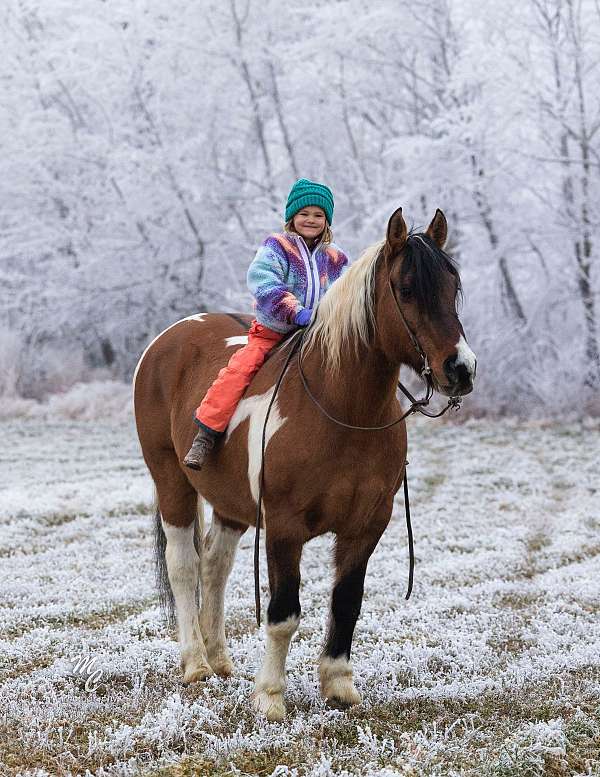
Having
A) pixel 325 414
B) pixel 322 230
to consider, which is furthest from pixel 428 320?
pixel 322 230

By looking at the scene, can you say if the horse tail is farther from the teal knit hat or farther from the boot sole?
the teal knit hat

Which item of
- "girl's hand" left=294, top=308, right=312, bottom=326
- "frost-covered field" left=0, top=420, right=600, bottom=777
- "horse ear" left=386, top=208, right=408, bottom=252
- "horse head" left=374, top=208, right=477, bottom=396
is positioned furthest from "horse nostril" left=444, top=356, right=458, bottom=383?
"frost-covered field" left=0, top=420, right=600, bottom=777

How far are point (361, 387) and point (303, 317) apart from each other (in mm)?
564

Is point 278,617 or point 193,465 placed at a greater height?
point 193,465

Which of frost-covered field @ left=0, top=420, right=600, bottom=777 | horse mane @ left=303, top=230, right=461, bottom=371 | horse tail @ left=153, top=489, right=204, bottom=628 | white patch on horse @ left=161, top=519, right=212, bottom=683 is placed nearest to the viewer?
horse mane @ left=303, top=230, right=461, bottom=371

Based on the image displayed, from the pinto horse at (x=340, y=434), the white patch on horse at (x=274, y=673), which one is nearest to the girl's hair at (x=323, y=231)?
the pinto horse at (x=340, y=434)

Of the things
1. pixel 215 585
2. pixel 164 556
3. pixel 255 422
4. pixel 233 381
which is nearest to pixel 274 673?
pixel 215 585

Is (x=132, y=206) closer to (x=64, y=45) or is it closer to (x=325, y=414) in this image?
(x=64, y=45)

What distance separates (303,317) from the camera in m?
3.88

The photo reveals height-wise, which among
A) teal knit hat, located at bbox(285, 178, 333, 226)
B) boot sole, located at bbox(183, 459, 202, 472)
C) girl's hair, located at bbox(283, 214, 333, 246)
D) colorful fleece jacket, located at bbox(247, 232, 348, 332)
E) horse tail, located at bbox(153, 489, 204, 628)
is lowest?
horse tail, located at bbox(153, 489, 204, 628)

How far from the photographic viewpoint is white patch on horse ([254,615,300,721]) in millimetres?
3604

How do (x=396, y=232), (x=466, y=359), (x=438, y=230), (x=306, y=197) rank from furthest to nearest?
(x=306, y=197) < (x=438, y=230) < (x=396, y=232) < (x=466, y=359)

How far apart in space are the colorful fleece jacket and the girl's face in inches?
2.2

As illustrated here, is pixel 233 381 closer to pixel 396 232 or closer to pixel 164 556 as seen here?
pixel 396 232
